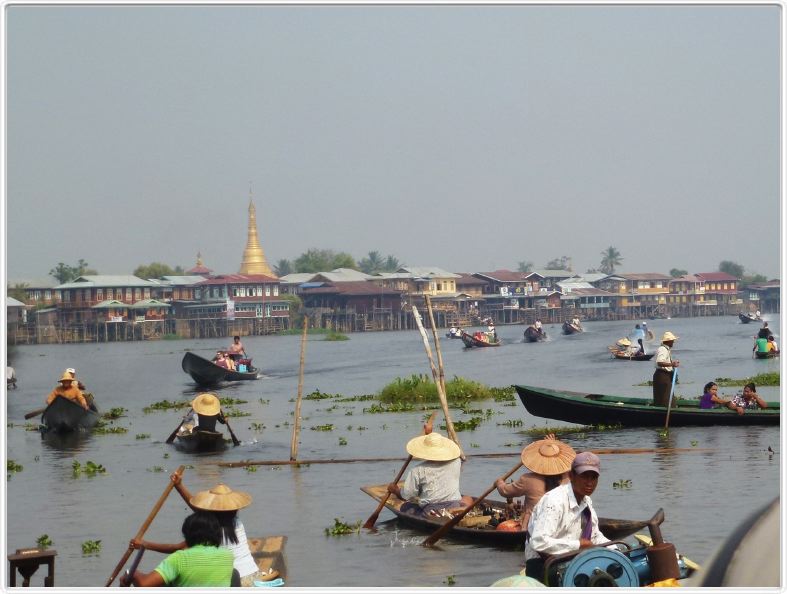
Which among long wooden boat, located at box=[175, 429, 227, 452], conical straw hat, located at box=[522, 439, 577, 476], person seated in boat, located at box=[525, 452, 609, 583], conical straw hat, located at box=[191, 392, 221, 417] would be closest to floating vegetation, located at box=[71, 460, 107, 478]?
conical straw hat, located at box=[191, 392, 221, 417]

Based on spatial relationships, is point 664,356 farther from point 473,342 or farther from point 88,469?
point 473,342

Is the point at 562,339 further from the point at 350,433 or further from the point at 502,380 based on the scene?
the point at 350,433

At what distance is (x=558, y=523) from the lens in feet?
21.2

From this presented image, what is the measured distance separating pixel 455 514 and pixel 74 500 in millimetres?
6054

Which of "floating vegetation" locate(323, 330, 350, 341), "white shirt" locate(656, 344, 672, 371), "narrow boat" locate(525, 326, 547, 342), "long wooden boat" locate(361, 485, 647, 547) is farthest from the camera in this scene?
"floating vegetation" locate(323, 330, 350, 341)

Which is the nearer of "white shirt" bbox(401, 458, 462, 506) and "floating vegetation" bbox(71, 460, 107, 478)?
"white shirt" bbox(401, 458, 462, 506)

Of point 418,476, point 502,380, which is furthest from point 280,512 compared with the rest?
point 502,380

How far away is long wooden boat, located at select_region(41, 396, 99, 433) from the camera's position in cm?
1995

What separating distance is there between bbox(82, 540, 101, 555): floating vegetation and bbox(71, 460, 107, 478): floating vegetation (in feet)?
16.7

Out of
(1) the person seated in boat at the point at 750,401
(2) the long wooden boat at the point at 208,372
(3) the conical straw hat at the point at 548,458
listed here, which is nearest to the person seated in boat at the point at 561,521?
(3) the conical straw hat at the point at 548,458

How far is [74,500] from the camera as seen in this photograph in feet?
45.7

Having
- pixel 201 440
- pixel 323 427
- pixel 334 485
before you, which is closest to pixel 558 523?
pixel 334 485

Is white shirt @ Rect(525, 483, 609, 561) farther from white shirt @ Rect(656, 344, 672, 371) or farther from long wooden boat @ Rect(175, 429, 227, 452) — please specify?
long wooden boat @ Rect(175, 429, 227, 452)

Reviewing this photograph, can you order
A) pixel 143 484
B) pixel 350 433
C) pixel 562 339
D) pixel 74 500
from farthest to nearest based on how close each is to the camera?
pixel 562 339
pixel 350 433
pixel 143 484
pixel 74 500
